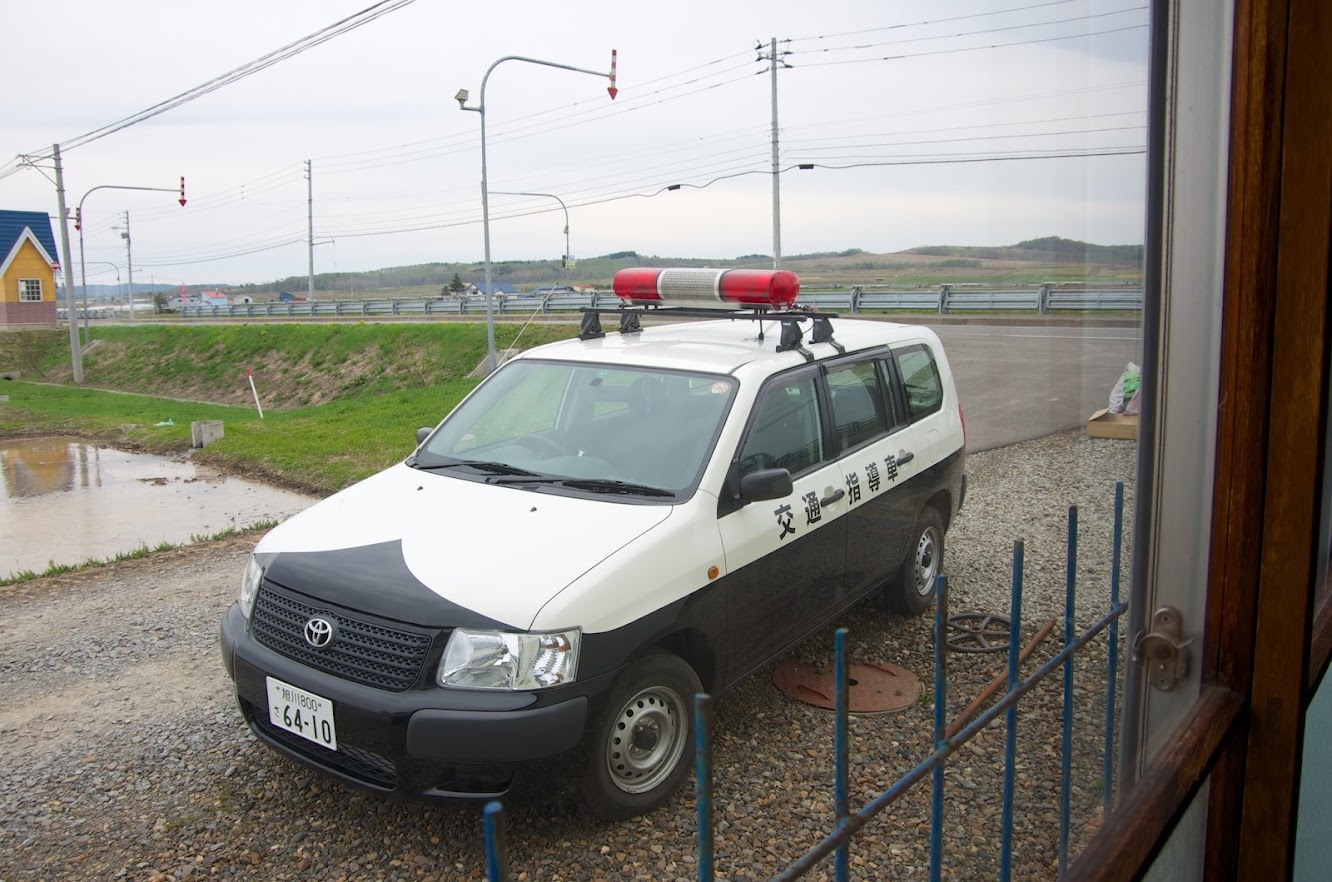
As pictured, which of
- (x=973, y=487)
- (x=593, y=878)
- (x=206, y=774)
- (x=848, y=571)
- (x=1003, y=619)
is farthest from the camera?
(x=973, y=487)

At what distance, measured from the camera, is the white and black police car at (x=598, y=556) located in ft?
10.8

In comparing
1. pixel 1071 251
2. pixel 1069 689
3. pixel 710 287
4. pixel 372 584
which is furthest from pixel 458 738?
pixel 710 287

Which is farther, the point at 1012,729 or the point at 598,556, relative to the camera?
the point at 598,556

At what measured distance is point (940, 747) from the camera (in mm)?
1751

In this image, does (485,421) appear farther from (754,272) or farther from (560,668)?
(560,668)

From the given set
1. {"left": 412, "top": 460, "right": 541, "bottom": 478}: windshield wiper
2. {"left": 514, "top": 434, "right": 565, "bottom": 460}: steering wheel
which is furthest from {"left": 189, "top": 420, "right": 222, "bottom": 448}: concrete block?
{"left": 514, "top": 434, "right": 565, "bottom": 460}: steering wheel

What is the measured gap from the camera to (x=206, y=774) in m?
4.08

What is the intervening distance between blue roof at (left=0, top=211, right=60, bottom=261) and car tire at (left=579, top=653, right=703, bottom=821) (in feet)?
171

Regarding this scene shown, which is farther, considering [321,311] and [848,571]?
[321,311]

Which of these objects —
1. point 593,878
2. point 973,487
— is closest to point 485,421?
point 593,878

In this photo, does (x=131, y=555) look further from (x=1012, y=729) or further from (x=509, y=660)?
(x=1012, y=729)

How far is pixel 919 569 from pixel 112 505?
9.14 metres

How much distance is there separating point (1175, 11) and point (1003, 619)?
4655 mm

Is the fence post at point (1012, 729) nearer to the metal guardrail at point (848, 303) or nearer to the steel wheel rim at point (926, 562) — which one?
the metal guardrail at point (848, 303)
